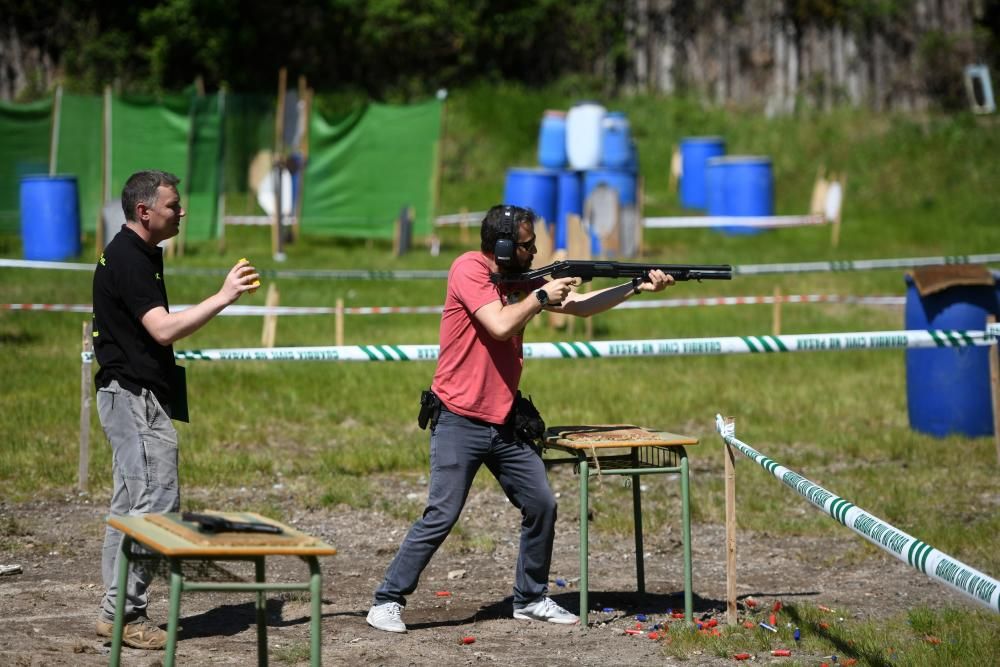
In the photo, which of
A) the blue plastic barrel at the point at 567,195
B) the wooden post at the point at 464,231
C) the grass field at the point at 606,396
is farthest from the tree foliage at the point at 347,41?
the blue plastic barrel at the point at 567,195

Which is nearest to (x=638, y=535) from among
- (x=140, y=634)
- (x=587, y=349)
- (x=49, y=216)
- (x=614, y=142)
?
(x=587, y=349)

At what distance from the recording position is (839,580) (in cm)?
776

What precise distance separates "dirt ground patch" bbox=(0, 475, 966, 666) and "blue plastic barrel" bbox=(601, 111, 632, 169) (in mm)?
14324

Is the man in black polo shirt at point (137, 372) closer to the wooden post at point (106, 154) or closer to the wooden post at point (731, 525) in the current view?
the wooden post at point (731, 525)

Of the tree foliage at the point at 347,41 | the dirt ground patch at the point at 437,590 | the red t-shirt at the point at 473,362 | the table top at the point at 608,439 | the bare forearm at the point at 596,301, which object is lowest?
the dirt ground patch at the point at 437,590

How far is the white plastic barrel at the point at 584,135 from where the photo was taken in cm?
2334

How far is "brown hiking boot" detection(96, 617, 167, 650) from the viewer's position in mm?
6180

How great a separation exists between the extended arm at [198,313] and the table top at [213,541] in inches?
39.2

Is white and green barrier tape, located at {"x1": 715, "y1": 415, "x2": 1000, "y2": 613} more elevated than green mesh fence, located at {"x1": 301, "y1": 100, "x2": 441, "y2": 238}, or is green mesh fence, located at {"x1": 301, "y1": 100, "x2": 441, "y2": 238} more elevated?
green mesh fence, located at {"x1": 301, "y1": 100, "x2": 441, "y2": 238}

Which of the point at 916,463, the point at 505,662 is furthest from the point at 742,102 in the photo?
the point at 505,662

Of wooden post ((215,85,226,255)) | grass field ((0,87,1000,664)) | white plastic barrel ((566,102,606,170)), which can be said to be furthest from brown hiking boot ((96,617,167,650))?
white plastic barrel ((566,102,606,170))

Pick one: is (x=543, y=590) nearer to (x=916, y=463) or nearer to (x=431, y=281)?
(x=916, y=463)

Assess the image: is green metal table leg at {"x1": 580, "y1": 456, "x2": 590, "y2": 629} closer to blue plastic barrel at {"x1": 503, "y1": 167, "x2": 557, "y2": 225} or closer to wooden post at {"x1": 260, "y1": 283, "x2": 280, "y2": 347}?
wooden post at {"x1": 260, "y1": 283, "x2": 280, "y2": 347}

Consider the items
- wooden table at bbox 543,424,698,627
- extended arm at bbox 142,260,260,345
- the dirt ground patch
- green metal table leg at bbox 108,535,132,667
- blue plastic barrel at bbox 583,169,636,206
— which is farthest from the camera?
blue plastic barrel at bbox 583,169,636,206
